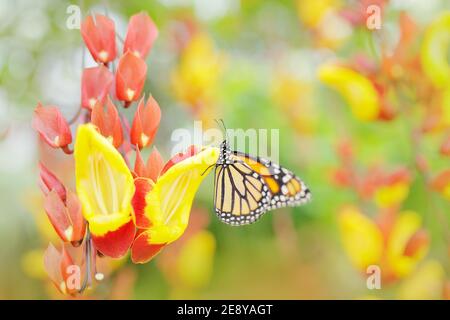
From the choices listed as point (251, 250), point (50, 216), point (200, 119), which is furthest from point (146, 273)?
point (50, 216)

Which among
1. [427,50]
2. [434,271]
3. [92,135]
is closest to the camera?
[92,135]

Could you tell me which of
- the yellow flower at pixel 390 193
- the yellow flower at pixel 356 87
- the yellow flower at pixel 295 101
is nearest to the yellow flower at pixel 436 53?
the yellow flower at pixel 356 87

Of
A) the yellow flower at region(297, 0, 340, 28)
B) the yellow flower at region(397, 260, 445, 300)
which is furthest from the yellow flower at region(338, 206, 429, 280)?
the yellow flower at region(297, 0, 340, 28)

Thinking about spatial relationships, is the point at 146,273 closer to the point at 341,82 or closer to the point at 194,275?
the point at 194,275

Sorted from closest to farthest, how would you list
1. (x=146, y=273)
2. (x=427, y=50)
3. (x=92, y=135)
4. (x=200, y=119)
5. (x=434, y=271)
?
1. (x=92, y=135)
2. (x=427, y=50)
3. (x=434, y=271)
4. (x=200, y=119)
5. (x=146, y=273)

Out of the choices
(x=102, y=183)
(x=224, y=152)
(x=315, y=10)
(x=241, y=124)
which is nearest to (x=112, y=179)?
(x=102, y=183)

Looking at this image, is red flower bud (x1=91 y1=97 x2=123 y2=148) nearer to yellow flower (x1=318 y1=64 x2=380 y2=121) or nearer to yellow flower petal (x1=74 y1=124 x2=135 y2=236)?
yellow flower petal (x1=74 y1=124 x2=135 y2=236)
